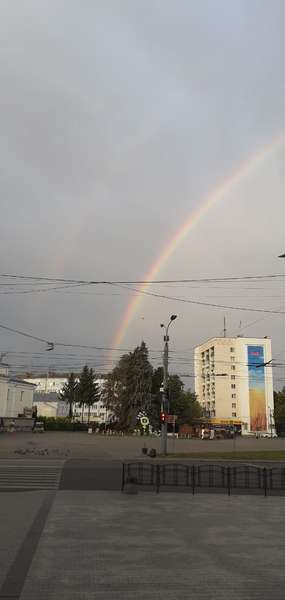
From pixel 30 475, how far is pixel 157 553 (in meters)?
14.5

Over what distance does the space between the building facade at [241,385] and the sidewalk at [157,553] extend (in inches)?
4902

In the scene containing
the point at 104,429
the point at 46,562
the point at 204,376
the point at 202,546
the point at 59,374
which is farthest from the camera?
the point at 59,374

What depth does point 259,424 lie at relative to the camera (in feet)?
452

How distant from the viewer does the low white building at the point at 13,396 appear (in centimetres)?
8988

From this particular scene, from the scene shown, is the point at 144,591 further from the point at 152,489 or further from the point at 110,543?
the point at 152,489

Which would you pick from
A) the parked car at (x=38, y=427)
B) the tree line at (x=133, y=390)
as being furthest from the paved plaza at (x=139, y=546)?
the tree line at (x=133, y=390)

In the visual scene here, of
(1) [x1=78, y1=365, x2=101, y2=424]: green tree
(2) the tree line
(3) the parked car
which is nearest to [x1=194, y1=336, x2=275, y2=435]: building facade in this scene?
(1) [x1=78, y1=365, x2=101, y2=424]: green tree

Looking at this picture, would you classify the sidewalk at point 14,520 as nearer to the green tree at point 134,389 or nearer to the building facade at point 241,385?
the green tree at point 134,389

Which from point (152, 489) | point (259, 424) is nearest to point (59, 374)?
point (259, 424)

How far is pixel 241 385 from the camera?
141875 mm

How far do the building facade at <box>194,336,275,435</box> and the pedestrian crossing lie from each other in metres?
111

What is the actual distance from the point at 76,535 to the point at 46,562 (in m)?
2.00

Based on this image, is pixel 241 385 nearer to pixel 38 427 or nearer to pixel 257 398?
pixel 257 398

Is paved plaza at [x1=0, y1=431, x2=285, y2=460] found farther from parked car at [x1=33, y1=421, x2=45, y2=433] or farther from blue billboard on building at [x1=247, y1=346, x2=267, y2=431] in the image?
blue billboard on building at [x1=247, y1=346, x2=267, y2=431]
